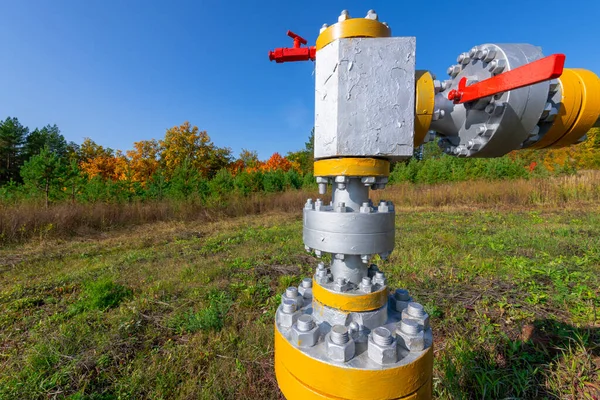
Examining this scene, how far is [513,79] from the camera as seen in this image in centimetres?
56

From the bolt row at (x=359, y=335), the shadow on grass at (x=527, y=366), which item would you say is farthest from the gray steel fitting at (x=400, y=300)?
the shadow on grass at (x=527, y=366)

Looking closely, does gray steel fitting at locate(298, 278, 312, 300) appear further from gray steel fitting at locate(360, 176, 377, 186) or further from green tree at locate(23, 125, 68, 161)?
green tree at locate(23, 125, 68, 161)

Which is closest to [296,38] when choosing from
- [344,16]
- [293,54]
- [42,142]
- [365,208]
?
[293,54]

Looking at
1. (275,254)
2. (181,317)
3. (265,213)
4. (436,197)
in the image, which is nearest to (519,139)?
(181,317)

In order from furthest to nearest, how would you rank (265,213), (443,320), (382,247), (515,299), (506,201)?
1. (265,213)
2. (506,201)
3. (515,299)
4. (443,320)
5. (382,247)

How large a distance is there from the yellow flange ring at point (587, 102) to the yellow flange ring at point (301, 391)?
79 centimetres

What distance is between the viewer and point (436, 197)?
38.1 feet

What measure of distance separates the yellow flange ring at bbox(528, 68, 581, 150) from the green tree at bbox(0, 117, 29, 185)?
36.7 metres

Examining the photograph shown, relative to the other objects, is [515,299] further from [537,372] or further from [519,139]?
[519,139]

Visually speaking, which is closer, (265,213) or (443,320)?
(443,320)

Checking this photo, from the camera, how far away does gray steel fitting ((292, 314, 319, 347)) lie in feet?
2.25

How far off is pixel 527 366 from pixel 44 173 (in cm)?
1305

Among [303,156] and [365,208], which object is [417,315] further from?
[303,156]

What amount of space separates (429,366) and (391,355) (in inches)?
6.6
